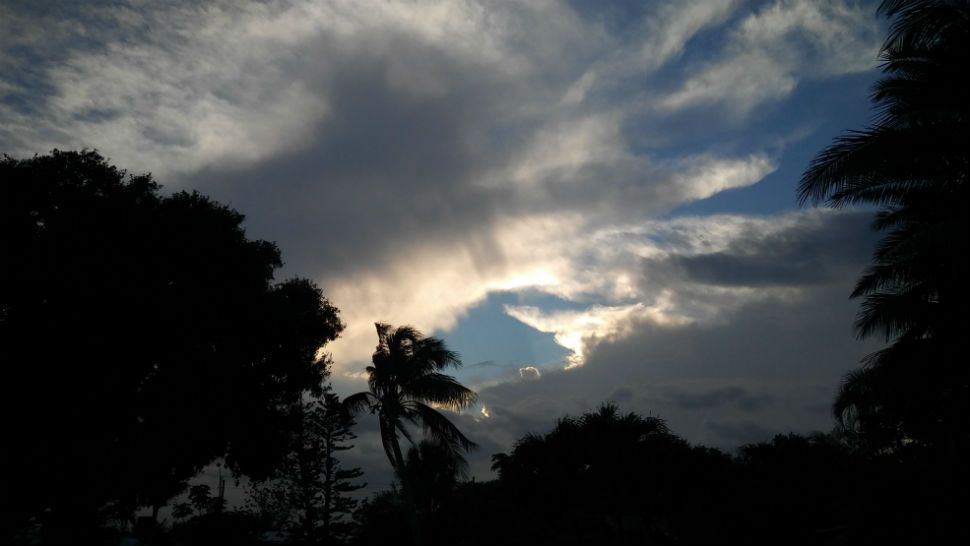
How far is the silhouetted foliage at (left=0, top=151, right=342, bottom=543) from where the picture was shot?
16547 mm

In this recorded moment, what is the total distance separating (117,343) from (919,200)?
73.6ft

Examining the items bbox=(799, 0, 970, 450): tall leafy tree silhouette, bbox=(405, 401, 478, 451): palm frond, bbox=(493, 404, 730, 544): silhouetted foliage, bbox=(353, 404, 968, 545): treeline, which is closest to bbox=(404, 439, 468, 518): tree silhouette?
bbox=(353, 404, 968, 545): treeline

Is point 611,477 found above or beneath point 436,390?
beneath

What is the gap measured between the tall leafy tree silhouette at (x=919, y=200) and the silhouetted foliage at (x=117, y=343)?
18158 millimetres

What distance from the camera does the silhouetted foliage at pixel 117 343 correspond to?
54.3 ft

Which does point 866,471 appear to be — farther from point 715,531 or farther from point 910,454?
point 715,531

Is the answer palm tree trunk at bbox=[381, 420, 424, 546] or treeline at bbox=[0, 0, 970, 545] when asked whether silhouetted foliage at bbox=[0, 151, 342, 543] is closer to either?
treeline at bbox=[0, 0, 970, 545]

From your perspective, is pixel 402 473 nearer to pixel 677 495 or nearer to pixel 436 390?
pixel 436 390

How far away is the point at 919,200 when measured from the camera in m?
12.7

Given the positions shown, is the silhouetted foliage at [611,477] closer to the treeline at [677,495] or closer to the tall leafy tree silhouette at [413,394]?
the treeline at [677,495]

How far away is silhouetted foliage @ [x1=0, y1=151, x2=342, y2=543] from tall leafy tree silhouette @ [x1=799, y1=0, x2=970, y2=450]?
59.6ft

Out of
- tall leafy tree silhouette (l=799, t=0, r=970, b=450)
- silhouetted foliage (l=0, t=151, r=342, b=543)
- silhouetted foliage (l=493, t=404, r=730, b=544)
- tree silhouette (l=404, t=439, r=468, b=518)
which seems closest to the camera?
tall leafy tree silhouette (l=799, t=0, r=970, b=450)

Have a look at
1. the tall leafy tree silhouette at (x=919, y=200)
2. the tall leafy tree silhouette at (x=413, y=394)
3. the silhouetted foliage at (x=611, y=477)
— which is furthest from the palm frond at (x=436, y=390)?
the tall leafy tree silhouette at (x=919, y=200)

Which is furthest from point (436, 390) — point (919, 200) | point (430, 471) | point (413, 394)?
point (430, 471)
